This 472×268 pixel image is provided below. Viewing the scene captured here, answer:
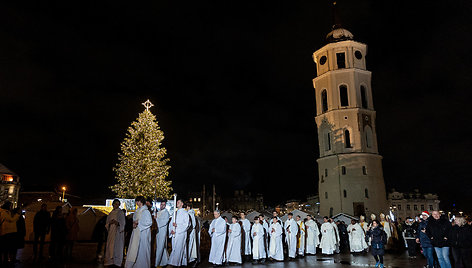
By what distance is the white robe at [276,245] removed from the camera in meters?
14.7

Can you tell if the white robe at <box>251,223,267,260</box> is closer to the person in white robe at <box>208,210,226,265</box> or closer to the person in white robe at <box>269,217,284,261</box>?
the person in white robe at <box>269,217,284,261</box>

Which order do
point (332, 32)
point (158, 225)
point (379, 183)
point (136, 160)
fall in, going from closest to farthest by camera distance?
point (158, 225) < point (136, 160) < point (379, 183) < point (332, 32)

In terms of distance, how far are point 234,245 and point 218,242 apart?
3.35 feet

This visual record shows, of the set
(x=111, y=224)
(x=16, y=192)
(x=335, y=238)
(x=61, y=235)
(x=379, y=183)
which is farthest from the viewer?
(x=16, y=192)

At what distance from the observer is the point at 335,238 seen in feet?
60.6

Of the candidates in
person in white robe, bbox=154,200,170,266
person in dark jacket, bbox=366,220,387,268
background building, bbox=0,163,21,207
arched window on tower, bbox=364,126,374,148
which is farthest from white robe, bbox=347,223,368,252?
background building, bbox=0,163,21,207

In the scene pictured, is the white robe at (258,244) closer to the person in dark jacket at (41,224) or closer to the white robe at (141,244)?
the white robe at (141,244)

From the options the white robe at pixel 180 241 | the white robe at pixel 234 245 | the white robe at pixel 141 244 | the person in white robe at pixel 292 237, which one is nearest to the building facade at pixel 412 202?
the person in white robe at pixel 292 237

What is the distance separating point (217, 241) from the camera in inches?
502

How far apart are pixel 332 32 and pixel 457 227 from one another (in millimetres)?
37376

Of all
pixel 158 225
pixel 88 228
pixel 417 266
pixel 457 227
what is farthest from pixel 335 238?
pixel 88 228

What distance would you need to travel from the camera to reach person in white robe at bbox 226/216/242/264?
1326 cm

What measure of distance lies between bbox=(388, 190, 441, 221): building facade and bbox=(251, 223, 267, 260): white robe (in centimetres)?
8190

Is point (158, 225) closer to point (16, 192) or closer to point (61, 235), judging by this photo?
point (61, 235)
